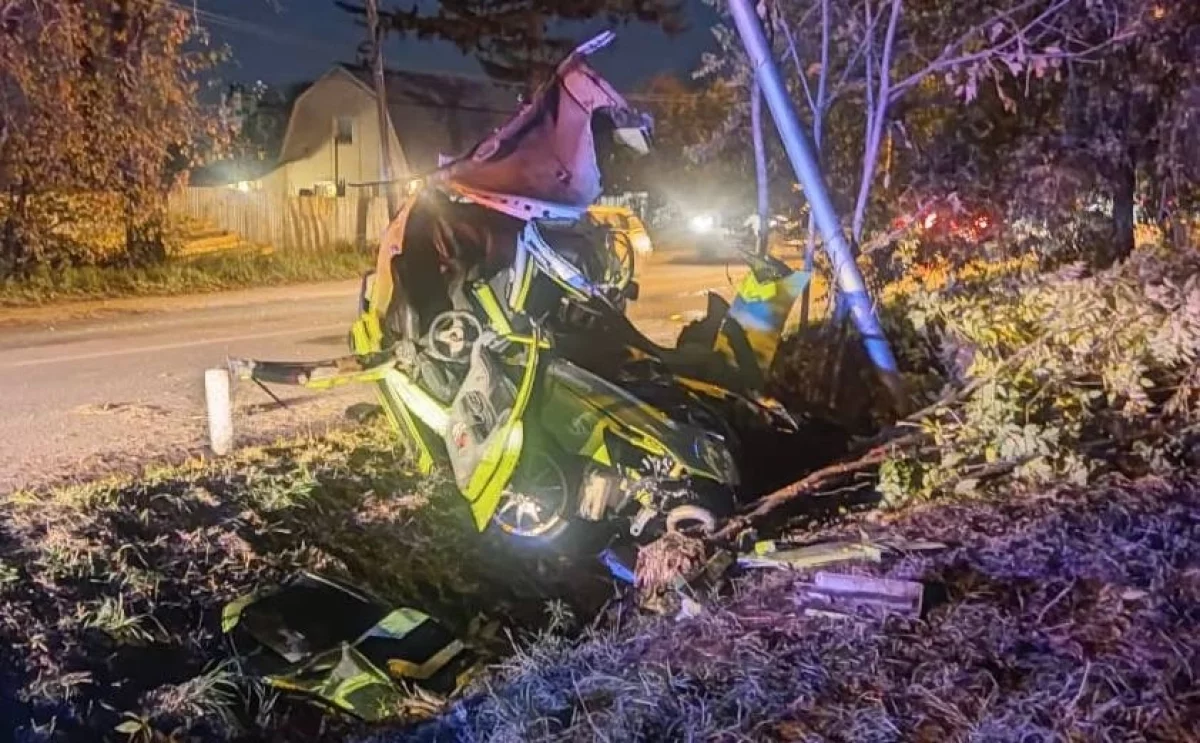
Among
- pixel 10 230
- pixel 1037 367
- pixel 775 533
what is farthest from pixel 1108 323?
pixel 10 230

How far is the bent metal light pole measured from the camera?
785cm

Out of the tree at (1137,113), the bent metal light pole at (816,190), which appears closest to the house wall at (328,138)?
the tree at (1137,113)

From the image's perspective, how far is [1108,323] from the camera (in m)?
Answer: 6.36

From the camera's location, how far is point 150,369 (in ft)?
37.0

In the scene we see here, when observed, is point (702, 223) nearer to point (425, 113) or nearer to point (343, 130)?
point (425, 113)

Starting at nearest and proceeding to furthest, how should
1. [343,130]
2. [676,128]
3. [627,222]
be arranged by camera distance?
[627,222], [343,130], [676,128]

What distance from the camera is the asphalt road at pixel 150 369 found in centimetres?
800

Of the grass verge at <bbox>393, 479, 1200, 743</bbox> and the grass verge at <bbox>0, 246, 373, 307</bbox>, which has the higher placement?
the grass verge at <bbox>393, 479, 1200, 743</bbox>

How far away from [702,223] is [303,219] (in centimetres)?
966

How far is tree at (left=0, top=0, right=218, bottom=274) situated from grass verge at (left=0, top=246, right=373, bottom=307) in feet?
2.50

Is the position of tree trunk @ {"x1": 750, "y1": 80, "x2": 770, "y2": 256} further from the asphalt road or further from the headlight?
the headlight

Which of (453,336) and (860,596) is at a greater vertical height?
(453,336)

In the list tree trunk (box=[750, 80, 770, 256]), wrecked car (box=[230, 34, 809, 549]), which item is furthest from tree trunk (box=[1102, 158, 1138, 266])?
wrecked car (box=[230, 34, 809, 549])

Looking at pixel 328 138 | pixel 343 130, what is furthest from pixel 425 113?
pixel 328 138
